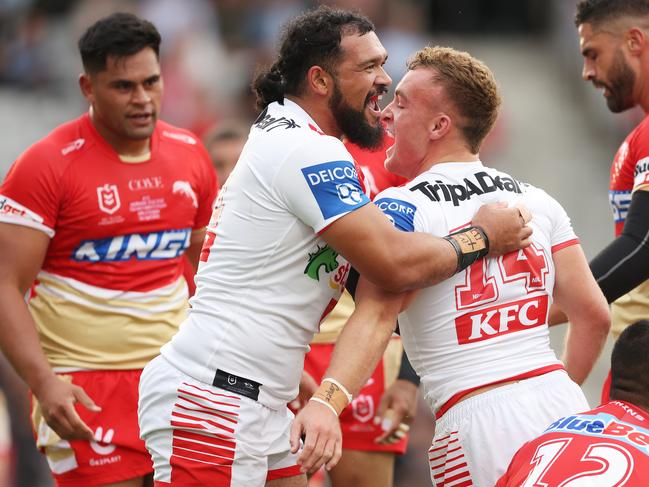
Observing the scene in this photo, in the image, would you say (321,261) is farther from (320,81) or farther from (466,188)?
(320,81)

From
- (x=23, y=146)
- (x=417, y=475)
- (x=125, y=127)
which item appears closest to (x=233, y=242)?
(x=125, y=127)

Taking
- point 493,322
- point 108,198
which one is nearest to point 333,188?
point 493,322

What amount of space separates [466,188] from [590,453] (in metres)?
1.14

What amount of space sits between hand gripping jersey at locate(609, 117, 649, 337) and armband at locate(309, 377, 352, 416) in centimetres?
213

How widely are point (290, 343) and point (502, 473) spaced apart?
2.95ft

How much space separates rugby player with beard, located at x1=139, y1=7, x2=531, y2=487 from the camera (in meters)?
3.88

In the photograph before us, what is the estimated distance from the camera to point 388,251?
384cm

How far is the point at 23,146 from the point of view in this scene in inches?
471

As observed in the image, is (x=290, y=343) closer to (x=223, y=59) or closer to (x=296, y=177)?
(x=296, y=177)

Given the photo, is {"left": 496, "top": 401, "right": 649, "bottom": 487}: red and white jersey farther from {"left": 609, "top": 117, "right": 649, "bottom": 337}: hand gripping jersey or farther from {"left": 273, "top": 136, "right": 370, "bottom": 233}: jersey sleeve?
{"left": 609, "top": 117, "right": 649, "bottom": 337}: hand gripping jersey

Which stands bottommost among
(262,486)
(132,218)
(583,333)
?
(262,486)

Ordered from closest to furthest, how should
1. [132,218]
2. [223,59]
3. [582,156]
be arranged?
[132,218]
[223,59]
[582,156]

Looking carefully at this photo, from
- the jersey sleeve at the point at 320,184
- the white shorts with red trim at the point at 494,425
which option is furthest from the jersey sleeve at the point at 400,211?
the white shorts with red trim at the point at 494,425

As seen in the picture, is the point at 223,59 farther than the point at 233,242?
Yes
